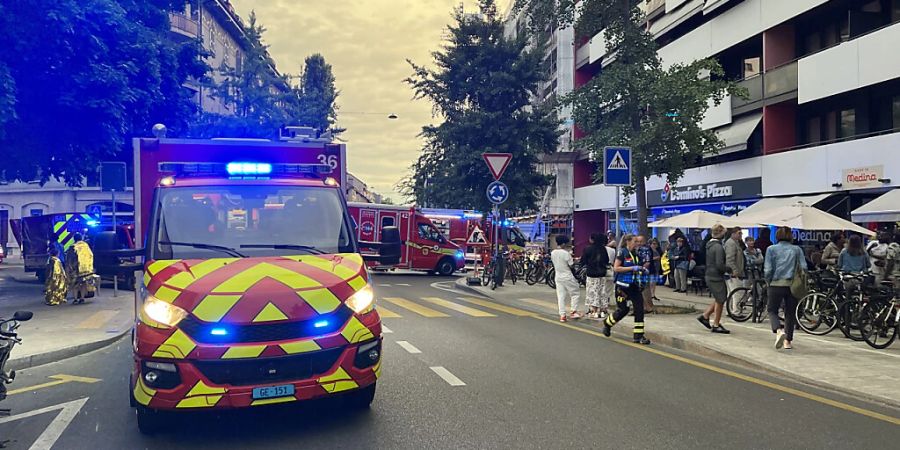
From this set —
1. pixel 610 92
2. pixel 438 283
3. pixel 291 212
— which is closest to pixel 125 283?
pixel 438 283

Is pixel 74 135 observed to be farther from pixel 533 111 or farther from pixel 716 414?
pixel 533 111

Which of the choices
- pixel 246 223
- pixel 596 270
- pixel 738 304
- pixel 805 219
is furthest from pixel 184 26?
pixel 246 223

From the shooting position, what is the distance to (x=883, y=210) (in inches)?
620

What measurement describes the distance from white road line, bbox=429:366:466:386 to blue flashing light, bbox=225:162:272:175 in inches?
117

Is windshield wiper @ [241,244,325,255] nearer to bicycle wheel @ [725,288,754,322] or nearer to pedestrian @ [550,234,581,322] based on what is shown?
pedestrian @ [550,234,581,322]

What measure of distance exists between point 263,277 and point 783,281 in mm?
7574

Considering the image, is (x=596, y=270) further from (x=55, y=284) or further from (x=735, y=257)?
(x=55, y=284)

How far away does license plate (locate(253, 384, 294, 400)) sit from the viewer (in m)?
5.21

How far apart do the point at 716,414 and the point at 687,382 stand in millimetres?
1439

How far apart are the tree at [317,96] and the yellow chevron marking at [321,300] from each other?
2988cm

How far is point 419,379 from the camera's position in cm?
780

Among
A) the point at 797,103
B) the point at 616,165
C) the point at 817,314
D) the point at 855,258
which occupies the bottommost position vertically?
the point at 817,314

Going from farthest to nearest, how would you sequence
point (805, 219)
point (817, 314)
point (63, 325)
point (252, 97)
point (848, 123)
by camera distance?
point (252, 97), point (848, 123), point (805, 219), point (63, 325), point (817, 314)

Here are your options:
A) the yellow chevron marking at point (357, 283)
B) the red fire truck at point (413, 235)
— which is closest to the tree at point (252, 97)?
the red fire truck at point (413, 235)
